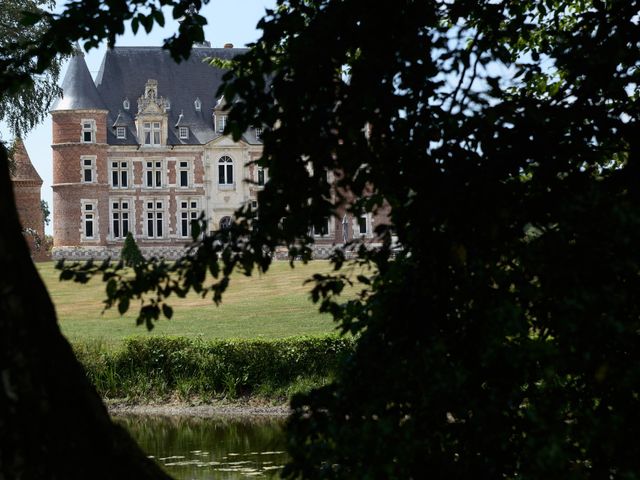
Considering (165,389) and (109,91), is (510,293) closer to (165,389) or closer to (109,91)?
(165,389)

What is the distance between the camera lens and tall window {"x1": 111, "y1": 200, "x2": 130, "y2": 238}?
4744 centimetres

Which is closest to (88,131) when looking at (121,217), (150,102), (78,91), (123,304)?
(78,91)

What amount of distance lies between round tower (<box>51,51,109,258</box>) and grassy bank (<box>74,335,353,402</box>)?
30.6 m

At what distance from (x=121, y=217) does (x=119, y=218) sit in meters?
0.10

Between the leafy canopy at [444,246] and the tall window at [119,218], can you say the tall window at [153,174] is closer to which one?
the tall window at [119,218]

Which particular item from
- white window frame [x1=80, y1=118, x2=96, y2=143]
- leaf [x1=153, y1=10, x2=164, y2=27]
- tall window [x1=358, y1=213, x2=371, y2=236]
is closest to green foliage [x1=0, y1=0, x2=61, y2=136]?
tall window [x1=358, y1=213, x2=371, y2=236]

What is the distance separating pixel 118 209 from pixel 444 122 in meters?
45.0

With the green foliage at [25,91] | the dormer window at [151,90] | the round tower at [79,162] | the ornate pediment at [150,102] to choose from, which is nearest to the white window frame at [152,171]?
the round tower at [79,162]

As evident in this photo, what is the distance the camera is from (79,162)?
4703cm

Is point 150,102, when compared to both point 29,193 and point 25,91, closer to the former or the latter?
point 29,193

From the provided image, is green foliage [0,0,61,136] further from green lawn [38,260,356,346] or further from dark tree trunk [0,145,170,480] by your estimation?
dark tree trunk [0,145,170,480]

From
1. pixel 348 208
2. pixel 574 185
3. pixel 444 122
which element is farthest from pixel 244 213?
pixel 574 185

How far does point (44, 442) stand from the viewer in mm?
2721

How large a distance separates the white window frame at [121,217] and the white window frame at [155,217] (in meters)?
0.64
